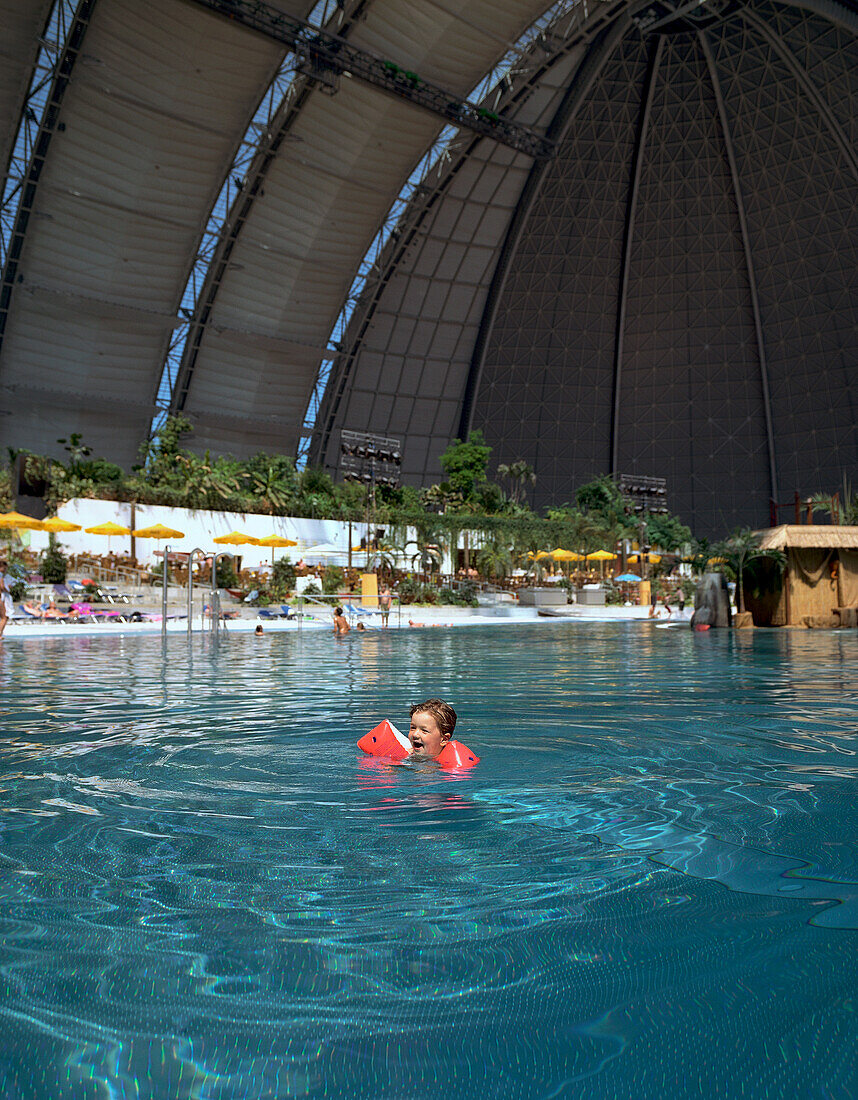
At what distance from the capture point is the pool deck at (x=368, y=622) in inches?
744

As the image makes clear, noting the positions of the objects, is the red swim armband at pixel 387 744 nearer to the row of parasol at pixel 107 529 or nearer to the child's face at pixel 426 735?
the child's face at pixel 426 735

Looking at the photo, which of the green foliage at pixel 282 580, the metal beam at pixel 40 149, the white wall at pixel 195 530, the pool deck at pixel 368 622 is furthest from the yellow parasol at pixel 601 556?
the metal beam at pixel 40 149

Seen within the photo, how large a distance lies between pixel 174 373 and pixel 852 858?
4512 cm

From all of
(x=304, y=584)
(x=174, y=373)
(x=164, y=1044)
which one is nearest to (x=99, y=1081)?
(x=164, y=1044)

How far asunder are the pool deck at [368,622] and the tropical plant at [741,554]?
5147 millimetres

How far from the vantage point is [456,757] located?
5066mm

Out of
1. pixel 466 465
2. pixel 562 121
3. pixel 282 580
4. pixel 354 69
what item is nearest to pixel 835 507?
pixel 282 580

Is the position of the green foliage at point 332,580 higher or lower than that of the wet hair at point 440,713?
higher

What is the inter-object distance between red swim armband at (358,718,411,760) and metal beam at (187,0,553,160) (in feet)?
102

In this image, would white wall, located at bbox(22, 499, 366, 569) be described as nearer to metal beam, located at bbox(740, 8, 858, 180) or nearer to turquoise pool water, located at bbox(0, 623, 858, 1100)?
turquoise pool water, located at bbox(0, 623, 858, 1100)

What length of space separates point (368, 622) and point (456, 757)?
66.9 feet

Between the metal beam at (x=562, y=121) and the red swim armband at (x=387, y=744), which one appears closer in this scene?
the red swim armband at (x=387, y=744)

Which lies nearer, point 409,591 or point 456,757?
point 456,757

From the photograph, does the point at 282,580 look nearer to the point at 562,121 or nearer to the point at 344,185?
the point at 344,185
